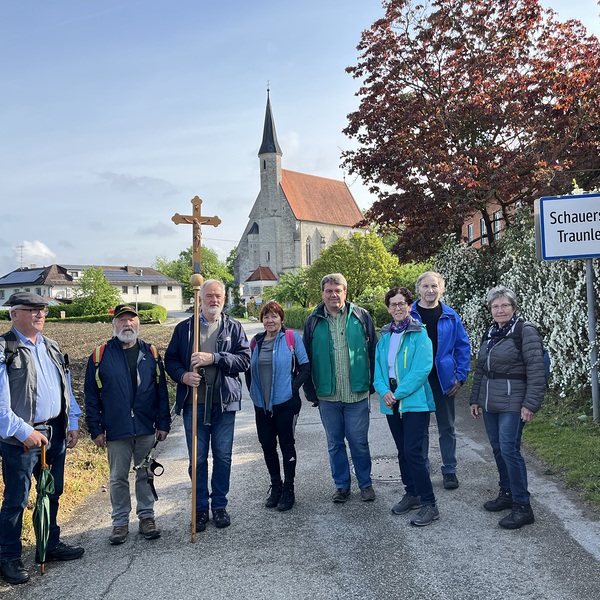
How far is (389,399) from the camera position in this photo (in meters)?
5.10

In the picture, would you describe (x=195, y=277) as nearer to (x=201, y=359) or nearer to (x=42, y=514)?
(x=201, y=359)

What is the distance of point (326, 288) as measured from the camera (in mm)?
5508

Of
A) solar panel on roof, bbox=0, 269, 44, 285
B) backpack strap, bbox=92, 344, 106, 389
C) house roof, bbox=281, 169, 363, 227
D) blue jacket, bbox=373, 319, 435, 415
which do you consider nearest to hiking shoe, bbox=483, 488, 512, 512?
blue jacket, bbox=373, 319, 435, 415

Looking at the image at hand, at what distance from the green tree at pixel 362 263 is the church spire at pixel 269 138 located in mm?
39396

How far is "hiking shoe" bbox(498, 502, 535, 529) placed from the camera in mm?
4550

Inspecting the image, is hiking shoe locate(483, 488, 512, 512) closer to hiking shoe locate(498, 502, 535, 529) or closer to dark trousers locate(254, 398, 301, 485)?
hiking shoe locate(498, 502, 535, 529)

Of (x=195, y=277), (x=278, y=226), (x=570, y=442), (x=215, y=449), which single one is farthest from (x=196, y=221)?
(x=278, y=226)

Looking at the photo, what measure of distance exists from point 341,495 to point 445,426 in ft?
4.15

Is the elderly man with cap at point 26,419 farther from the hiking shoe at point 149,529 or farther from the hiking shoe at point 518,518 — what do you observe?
the hiking shoe at point 518,518

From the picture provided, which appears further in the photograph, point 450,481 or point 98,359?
point 450,481

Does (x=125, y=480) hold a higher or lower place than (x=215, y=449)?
lower

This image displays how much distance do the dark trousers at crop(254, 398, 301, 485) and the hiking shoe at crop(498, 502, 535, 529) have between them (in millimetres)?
1830

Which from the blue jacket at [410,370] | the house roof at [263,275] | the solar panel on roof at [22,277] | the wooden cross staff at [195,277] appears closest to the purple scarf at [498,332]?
the blue jacket at [410,370]

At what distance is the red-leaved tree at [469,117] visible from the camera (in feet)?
36.4
